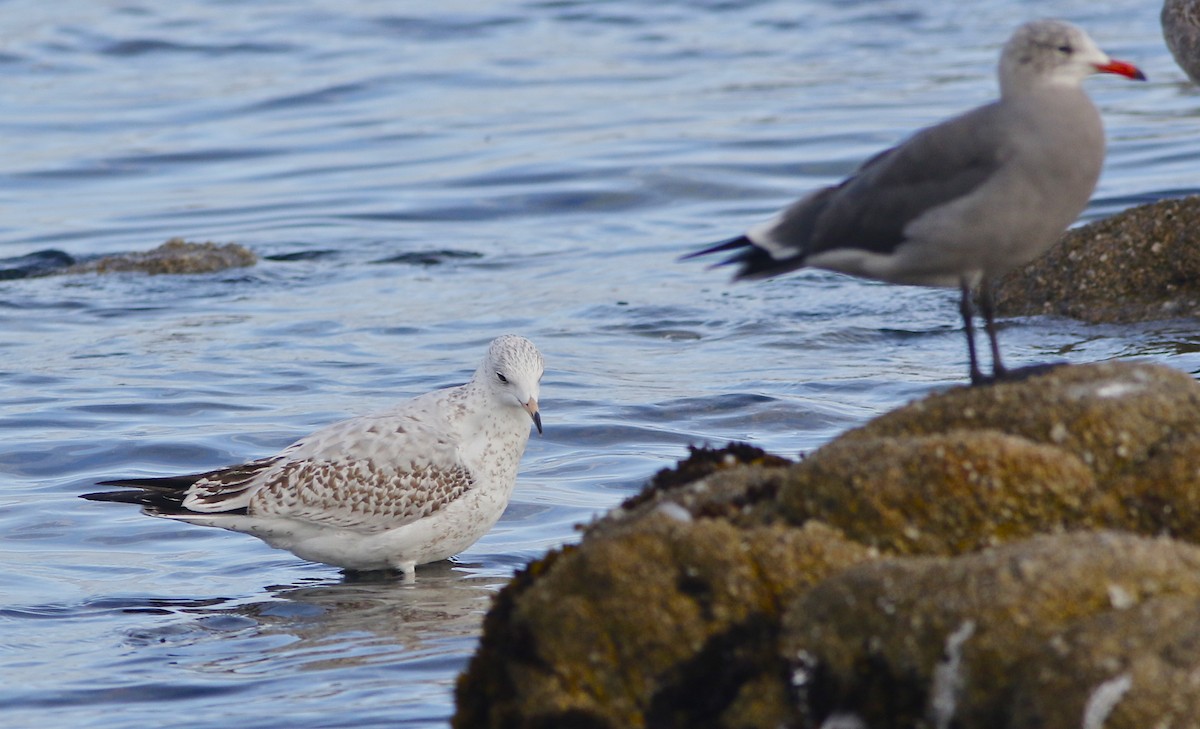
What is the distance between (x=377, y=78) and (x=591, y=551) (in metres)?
21.3

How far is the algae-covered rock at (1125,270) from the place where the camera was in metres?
11.0

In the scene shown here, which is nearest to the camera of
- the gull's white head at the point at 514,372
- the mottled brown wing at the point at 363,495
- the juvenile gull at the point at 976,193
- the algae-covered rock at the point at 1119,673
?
the algae-covered rock at the point at 1119,673

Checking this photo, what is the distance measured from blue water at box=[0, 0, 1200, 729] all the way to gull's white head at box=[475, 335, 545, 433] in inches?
25.0

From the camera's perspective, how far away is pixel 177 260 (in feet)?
47.7

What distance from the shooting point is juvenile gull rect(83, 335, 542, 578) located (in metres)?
7.66

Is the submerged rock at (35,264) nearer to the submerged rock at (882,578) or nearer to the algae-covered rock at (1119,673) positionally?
the submerged rock at (882,578)

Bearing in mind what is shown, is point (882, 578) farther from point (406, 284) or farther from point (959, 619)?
point (406, 284)

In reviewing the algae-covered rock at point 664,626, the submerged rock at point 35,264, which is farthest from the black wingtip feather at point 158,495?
the submerged rock at point 35,264

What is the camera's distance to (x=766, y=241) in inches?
208

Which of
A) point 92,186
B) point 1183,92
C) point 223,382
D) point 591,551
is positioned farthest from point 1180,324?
point 92,186

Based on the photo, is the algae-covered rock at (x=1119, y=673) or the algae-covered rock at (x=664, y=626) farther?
the algae-covered rock at (x=664, y=626)

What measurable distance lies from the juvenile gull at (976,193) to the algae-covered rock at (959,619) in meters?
1.52

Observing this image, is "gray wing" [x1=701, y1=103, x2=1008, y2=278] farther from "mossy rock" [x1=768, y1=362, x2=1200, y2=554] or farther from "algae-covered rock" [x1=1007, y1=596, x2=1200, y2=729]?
"algae-covered rock" [x1=1007, y1=596, x2=1200, y2=729]

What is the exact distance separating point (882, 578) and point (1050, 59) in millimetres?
2224
